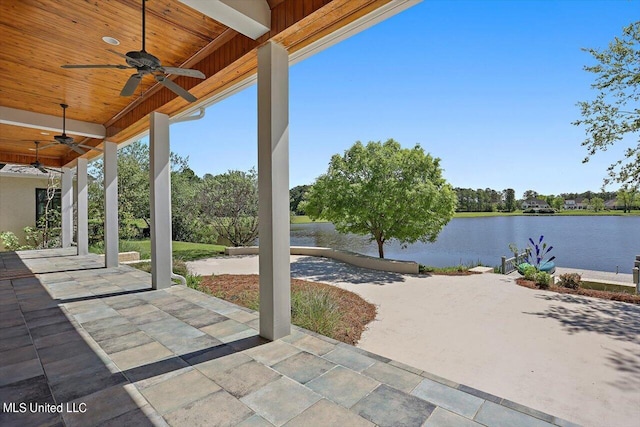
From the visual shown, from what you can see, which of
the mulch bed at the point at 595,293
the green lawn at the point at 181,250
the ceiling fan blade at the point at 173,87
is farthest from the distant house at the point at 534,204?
the ceiling fan blade at the point at 173,87

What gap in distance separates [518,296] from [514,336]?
9.03ft

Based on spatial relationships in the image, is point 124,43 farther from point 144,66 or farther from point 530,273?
point 530,273

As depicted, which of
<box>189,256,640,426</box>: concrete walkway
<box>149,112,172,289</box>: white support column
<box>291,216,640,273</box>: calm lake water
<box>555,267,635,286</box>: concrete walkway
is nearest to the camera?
<box>189,256,640,426</box>: concrete walkway

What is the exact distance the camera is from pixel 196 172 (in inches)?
703

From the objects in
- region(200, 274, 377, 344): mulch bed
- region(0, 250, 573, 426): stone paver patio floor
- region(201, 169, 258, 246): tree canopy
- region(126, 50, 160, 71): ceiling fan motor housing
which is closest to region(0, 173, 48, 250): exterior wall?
region(201, 169, 258, 246): tree canopy

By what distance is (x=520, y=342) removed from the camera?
4441 millimetres

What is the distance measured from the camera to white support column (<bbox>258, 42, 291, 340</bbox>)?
263 cm

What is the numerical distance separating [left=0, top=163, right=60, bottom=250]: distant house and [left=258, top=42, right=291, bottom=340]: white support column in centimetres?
1193

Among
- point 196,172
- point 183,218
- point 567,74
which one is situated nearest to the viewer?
point 567,74

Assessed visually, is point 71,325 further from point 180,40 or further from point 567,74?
point 567,74

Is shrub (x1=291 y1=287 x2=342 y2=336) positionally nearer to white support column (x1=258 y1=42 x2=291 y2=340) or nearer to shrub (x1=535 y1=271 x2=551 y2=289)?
white support column (x1=258 y1=42 x2=291 y2=340)

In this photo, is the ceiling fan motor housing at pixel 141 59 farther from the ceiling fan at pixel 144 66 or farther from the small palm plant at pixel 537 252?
the small palm plant at pixel 537 252

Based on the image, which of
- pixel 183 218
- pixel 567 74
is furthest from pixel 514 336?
pixel 183 218

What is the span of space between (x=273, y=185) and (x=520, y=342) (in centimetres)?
437
